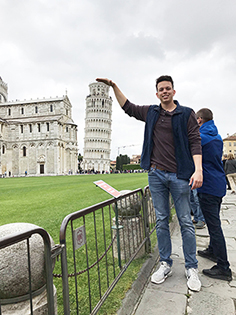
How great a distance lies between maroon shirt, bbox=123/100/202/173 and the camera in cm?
276

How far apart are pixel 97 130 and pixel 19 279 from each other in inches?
3209

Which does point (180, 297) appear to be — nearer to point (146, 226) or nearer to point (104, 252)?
point (146, 226)

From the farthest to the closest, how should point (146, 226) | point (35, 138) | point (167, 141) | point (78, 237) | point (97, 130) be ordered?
1. point (97, 130)
2. point (35, 138)
3. point (146, 226)
4. point (167, 141)
5. point (78, 237)

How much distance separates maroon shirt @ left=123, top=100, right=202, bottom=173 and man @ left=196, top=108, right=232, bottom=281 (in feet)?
1.46

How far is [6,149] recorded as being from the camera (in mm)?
53906

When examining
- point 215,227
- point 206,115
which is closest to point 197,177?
point 215,227

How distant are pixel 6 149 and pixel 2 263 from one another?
58928mm

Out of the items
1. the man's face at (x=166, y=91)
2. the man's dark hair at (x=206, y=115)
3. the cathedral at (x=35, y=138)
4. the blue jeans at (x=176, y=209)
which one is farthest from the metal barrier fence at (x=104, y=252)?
the cathedral at (x=35, y=138)

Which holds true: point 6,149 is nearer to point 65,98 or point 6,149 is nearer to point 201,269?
point 65,98

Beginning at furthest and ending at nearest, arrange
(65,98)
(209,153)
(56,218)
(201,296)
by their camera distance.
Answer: (65,98), (56,218), (209,153), (201,296)

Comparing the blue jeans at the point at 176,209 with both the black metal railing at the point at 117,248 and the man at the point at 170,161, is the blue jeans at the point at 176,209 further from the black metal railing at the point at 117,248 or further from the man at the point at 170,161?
the black metal railing at the point at 117,248

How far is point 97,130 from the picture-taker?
269 feet

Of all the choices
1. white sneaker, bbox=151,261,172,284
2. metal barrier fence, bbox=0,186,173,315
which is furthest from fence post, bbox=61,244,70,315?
white sneaker, bbox=151,261,172,284

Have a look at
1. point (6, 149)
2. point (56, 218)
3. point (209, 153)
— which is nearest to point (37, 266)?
point (209, 153)
